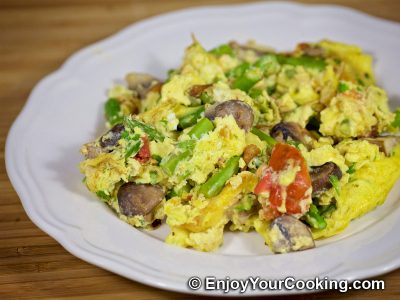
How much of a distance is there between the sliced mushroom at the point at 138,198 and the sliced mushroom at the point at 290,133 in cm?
69

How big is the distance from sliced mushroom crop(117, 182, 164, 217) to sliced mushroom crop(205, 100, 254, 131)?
0.48 meters

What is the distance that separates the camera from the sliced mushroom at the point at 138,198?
3.18m

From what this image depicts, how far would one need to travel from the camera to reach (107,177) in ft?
10.5

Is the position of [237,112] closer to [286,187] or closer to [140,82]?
[286,187]

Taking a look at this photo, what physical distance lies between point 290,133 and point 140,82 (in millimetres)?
1149

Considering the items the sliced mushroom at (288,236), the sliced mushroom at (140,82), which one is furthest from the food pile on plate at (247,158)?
the sliced mushroom at (140,82)

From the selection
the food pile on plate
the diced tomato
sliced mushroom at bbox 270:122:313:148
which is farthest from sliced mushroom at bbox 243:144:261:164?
the diced tomato

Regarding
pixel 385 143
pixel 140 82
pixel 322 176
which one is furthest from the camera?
pixel 140 82

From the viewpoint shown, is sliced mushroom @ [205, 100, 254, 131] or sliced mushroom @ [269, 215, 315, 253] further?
sliced mushroom @ [205, 100, 254, 131]

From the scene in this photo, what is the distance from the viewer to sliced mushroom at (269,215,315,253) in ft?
9.71

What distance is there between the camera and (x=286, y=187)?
9.77ft

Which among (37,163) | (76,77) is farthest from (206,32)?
(37,163)

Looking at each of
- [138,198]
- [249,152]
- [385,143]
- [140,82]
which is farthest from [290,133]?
[140,82]

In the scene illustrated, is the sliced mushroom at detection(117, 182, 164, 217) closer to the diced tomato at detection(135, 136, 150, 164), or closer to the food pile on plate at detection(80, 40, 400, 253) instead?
the food pile on plate at detection(80, 40, 400, 253)
